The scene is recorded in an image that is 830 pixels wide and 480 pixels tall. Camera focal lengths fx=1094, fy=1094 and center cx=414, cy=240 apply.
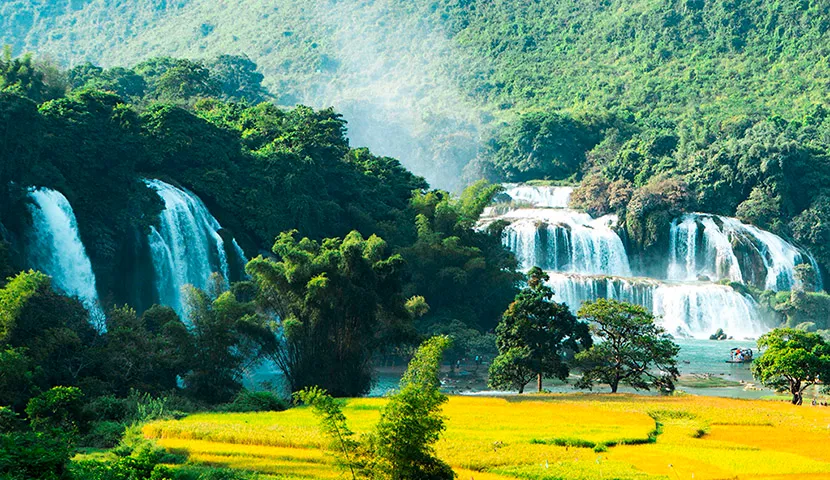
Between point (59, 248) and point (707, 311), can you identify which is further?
point (707, 311)

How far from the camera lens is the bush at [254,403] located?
36.8 m

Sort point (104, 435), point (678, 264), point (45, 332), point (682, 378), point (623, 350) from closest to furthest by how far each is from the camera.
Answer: point (104, 435)
point (45, 332)
point (623, 350)
point (682, 378)
point (678, 264)

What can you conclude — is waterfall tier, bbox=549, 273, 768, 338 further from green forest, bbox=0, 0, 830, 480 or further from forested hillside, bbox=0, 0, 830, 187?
forested hillside, bbox=0, 0, 830, 187

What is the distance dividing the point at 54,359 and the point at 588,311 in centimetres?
2049

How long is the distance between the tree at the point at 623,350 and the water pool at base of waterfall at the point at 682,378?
2416 mm

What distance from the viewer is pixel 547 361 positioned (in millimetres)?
43500

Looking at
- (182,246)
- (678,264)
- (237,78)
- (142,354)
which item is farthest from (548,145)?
(142,354)

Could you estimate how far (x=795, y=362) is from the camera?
41125 mm

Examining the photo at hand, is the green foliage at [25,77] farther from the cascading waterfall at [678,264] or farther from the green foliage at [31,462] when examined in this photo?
the green foliage at [31,462]

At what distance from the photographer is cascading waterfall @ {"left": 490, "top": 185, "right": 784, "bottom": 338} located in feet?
240

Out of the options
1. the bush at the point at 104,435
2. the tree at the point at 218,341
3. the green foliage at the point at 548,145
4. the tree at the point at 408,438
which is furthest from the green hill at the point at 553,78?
the tree at the point at 408,438

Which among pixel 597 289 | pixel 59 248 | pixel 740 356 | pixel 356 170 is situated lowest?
pixel 740 356

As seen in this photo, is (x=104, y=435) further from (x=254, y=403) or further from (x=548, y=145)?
(x=548, y=145)

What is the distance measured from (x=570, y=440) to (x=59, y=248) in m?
24.9
